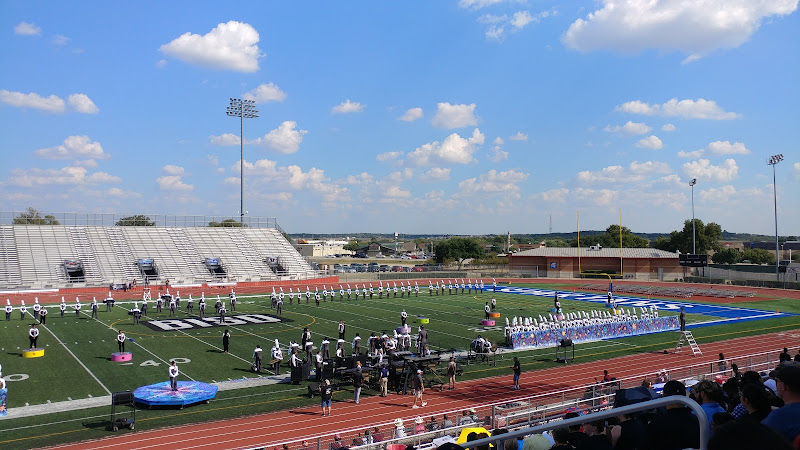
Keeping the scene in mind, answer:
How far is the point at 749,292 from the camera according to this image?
5150 cm

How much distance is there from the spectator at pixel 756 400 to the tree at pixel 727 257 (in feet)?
336

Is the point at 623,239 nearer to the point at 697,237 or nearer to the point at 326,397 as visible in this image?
the point at 697,237

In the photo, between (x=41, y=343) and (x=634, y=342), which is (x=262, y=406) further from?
(x=634, y=342)

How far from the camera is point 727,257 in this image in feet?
315

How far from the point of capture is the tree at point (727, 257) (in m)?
96.0

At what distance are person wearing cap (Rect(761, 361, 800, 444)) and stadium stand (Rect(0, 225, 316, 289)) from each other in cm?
5633

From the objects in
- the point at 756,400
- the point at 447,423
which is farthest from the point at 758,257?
the point at 756,400

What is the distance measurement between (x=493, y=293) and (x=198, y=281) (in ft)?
90.3

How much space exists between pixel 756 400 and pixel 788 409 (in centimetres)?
110

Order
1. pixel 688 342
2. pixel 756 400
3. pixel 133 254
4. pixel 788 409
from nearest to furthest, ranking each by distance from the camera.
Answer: pixel 788 409
pixel 756 400
pixel 688 342
pixel 133 254

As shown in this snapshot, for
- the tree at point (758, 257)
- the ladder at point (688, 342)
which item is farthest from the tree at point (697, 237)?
the ladder at point (688, 342)

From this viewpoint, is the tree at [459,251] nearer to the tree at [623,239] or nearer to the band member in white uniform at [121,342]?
the tree at [623,239]

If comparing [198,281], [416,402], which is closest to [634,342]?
[416,402]

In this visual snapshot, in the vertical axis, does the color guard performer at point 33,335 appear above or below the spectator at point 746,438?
below
